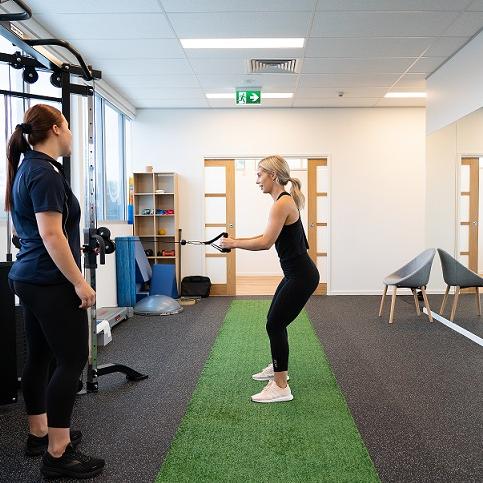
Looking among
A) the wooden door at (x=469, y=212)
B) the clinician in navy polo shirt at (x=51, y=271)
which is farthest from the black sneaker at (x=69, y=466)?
the wooden door at (x=469, y=212)

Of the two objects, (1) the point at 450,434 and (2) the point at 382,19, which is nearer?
(1) the point at 450,434

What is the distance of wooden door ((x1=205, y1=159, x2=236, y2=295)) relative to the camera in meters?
6.84

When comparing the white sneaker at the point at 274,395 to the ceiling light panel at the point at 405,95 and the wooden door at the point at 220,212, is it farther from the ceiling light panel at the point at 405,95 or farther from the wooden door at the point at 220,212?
the ceiling light panel at the point at 405,95

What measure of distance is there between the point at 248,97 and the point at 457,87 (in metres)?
2.44

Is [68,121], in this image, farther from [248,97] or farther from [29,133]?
[248,97]

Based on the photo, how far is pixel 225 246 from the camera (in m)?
2.47

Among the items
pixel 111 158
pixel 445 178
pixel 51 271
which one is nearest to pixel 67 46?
pixel 51 271

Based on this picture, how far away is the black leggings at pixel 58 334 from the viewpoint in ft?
5.60

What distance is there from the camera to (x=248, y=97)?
19.0 ft

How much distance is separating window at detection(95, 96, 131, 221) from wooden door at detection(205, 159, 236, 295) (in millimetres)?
1244

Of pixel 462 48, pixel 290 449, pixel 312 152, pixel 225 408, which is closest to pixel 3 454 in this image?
pixel 225 408

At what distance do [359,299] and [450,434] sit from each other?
4.18 m

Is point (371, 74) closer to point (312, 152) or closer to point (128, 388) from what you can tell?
point (312, 152)

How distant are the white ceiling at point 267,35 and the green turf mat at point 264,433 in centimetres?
278
